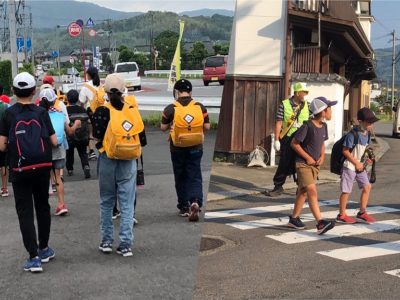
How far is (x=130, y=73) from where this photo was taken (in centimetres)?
408

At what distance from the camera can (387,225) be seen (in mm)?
Answer: 5762

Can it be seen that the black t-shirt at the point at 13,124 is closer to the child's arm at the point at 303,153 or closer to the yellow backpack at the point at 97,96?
the yellow backpack at the point at 97,96

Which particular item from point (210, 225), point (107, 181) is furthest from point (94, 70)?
point (107, 181)

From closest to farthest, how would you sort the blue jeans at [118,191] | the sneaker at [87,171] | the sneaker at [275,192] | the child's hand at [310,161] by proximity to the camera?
1. the blue jeans at [118,191]
2. the child's hand at [310,161]
3. the sneaker at [87,171]
4. the sneaker at [275,192]

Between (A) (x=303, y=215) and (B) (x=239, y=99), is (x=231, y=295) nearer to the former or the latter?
(A) (x=303, y=215)

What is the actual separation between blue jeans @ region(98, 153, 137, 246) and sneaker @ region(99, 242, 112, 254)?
0.08 ft

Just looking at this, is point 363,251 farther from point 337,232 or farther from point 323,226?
point 337,232

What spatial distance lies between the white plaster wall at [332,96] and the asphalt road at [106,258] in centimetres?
652

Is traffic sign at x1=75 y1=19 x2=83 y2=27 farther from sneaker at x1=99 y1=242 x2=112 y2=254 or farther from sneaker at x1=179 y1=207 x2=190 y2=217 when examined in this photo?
sneaker at x1=179 y1=207 x2=190 y2=217

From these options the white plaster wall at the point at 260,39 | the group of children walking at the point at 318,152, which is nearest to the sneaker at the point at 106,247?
the group of children walking at the point at 318,152

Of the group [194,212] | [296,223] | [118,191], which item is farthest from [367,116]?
[118,191]

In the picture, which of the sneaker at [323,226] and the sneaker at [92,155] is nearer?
the sneaker at [323,226]

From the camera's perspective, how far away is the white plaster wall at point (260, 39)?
9766mm

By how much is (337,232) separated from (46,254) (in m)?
2.85
